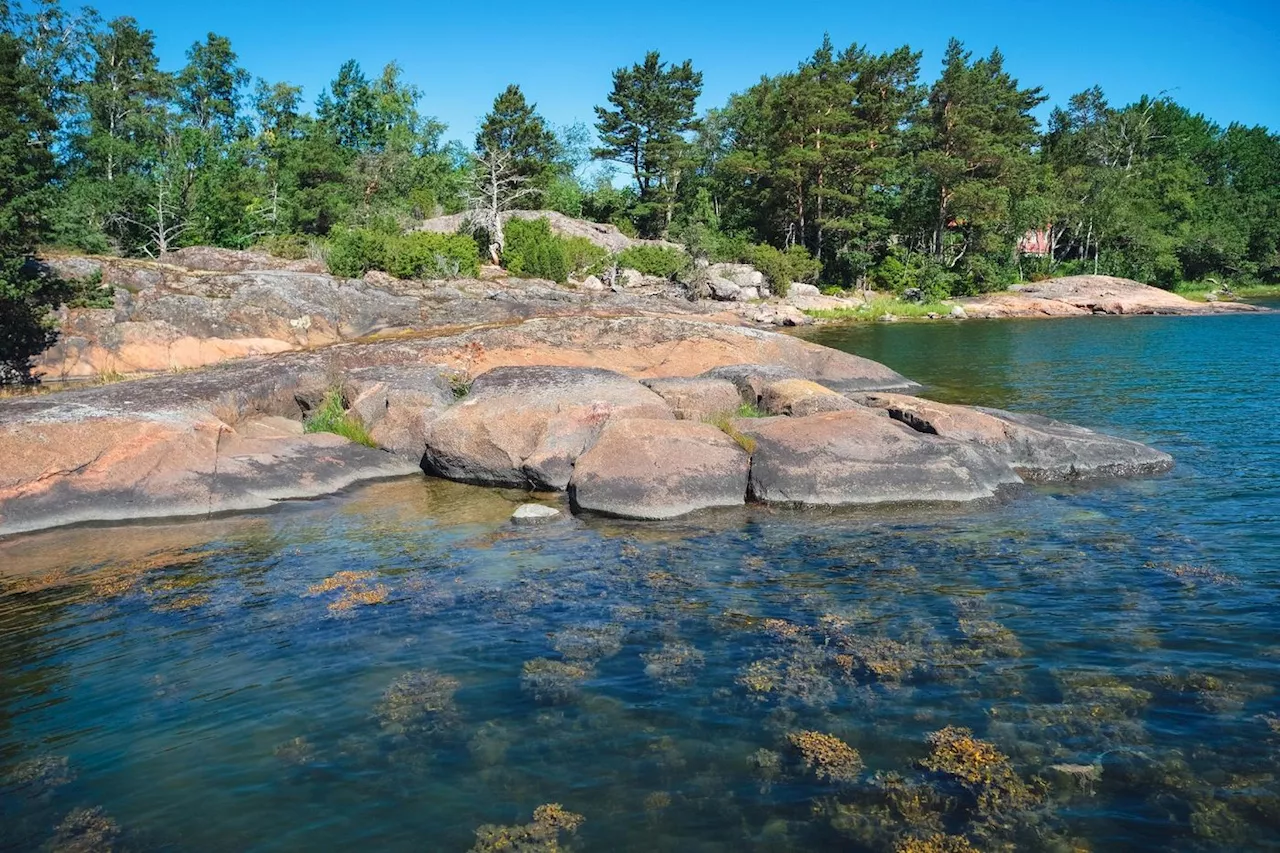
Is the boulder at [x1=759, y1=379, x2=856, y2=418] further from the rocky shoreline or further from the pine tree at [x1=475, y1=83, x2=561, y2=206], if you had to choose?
the pine tree at [x1=475, y1=83, x2=561, y2=206]

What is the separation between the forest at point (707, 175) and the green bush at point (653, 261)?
3.81m

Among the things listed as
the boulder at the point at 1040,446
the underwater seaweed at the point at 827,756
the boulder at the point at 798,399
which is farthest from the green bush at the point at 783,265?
the underwater seaweed at the point at 827,756

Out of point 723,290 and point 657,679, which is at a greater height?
point 723,290

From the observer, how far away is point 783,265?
203ft

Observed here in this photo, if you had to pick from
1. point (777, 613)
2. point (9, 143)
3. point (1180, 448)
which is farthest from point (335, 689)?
point (9, 143)

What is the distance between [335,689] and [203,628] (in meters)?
2.50

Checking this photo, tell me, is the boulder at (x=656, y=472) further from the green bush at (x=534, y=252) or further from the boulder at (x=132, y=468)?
the green bush at (x=534, y=252)

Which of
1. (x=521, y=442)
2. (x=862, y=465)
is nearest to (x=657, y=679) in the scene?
(x=862, y=465)

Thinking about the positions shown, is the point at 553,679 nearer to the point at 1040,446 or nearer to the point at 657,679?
the point at 657,679

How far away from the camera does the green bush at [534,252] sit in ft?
161

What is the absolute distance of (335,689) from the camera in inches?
271

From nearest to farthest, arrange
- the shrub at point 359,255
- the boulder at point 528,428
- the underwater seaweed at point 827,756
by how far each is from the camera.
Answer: the underwater seaweed at point 827,756, the boulder at point 528,428, the shrub at point 359,255

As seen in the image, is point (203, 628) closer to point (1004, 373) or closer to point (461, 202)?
point (1004, 373)

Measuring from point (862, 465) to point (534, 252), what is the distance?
132 ft
